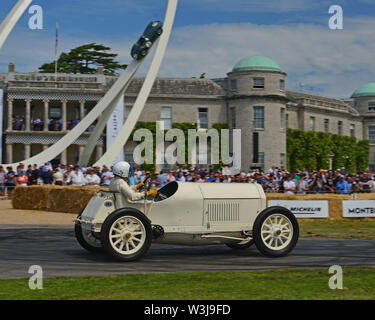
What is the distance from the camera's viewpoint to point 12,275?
9039mm

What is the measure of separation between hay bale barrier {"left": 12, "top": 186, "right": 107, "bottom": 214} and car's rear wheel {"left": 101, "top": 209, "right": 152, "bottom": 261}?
41.0 ft

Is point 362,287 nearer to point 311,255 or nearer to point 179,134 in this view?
point 311,255

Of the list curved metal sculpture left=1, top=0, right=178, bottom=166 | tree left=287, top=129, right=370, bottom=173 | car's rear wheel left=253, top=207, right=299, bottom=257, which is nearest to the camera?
car's rear wheel left=253, top=207, right=299, bottom=257

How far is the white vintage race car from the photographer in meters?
10.4

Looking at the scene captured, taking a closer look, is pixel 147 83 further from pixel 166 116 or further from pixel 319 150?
pixel 319 150

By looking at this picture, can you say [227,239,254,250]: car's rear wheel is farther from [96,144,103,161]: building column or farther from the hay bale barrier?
[96,144,103,161]: building column

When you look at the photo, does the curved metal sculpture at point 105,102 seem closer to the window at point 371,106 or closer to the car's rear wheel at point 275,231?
the car's rear wheel at point 275,231

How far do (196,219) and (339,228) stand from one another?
9.08m

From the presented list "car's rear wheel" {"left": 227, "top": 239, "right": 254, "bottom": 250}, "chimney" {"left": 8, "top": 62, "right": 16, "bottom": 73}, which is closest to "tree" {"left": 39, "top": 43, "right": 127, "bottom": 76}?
"chimney" {"left": 8, "top": 62, "right": 16, "bottom": 73}

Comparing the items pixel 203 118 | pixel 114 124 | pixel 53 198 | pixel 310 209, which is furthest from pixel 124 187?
pixel 203 118

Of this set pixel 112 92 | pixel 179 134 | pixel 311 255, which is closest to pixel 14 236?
pixel 311 255

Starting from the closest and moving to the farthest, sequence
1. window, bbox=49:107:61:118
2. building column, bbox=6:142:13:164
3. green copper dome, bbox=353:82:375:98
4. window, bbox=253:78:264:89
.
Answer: building column, bbox=6:142:13:164
window, bbox=253:78:264:89
window, bbox=49:107:61:118
green copper dome, bbox=353:82:375:98

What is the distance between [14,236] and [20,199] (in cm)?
1020

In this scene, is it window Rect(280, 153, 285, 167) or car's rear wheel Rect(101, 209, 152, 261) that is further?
window Rect(280, 153, 285, 167)
